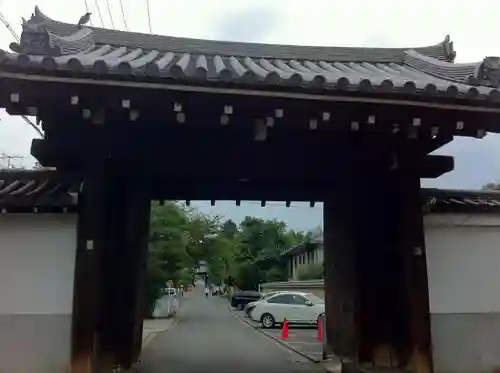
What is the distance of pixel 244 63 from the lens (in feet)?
23.8

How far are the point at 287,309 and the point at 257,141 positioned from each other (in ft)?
64.2

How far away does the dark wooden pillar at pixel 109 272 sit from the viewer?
5.95m

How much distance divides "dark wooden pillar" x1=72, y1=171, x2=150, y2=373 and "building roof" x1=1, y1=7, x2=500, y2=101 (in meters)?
1.66

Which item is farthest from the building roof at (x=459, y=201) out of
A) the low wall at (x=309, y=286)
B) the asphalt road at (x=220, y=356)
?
the low wall at (x=309, y=286)

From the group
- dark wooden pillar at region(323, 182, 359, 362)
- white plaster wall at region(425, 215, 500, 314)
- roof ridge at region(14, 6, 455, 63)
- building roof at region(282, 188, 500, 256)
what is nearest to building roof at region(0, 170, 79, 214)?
roof ridge at region(14, 6, 455, 63)

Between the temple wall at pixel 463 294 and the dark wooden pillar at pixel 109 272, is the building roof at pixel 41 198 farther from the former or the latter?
the temple wall at pixel 463 294

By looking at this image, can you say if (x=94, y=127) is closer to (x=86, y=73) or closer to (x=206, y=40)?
(x=86, y=73)

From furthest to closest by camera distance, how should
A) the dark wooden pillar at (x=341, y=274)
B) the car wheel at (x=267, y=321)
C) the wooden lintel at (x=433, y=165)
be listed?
the car wheel at (x=267, y=321) → the dark wooden pillar at (x=341, y=274) → the wooden lintel at (x=433, y=165)

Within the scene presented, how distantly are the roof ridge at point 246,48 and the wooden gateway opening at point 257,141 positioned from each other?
Result: 0.03 m

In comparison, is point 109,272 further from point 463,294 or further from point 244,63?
point 463,294

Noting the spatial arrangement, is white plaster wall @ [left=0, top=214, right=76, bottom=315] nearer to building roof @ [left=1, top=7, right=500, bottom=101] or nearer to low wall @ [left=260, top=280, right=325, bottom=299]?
building roof @ [left=1, top=7, right=500, bottom=101]

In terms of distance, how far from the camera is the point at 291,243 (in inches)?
2213

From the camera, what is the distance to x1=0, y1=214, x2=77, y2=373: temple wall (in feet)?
20.7

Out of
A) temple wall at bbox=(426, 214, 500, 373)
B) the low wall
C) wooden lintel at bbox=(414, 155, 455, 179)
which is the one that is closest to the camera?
wooden lintel at bbox=(414, 155, 455, 179)
